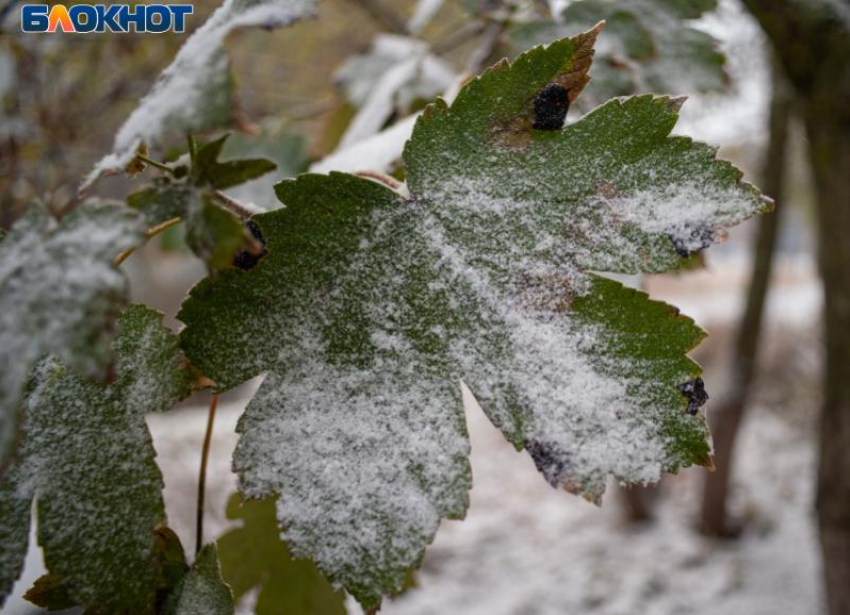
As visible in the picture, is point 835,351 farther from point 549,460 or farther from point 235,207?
point 235,207

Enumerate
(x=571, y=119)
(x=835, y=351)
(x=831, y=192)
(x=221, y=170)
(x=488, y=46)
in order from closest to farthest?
(x=221, y=170)
(x=571, y=119)
(x=488, y=46)
(x=831, y=192)
(x=835, y=351)

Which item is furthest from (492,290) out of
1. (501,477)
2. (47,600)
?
(501,477)

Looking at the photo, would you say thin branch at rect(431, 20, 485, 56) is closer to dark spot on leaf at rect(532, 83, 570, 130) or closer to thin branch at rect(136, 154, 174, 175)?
dark spot on leaf at rect(532, 83, 570, 130)

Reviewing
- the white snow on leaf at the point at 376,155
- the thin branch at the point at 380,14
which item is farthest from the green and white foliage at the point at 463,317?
the thin branch at the point at 380,14

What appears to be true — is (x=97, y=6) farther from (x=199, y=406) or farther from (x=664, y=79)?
(x=199, y=406)

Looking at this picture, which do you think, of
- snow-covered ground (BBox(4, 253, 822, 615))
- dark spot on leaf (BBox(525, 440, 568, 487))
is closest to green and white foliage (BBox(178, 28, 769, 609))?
dark spot on leaf (BBox(525, 440, 568, 487))

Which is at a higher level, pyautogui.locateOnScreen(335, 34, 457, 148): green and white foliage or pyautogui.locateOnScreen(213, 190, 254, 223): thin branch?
pyautogui.locateOnScreen(213, 190, 254, 223): thin branch

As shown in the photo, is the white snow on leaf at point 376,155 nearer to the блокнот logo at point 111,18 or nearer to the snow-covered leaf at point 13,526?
the блокнот logo at point 111,18

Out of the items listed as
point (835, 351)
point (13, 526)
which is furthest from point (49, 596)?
point (835, 351)
